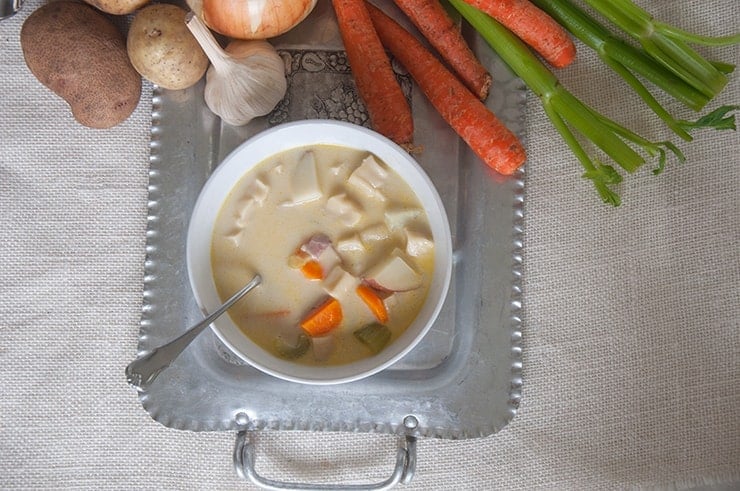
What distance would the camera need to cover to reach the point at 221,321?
A: 4.74 feet

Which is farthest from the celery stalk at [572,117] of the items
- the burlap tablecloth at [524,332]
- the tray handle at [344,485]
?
the tray handle at [344,485]

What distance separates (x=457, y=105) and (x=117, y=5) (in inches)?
30.2

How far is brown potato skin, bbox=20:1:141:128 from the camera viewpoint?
5.15ft

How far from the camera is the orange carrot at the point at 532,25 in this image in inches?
63.9

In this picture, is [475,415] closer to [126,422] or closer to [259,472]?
[259,472]

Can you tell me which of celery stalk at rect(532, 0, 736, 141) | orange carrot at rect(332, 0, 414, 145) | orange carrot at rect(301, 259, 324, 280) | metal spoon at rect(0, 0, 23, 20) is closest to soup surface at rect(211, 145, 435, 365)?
orange carrot at rect(301, 259, 324, 280)

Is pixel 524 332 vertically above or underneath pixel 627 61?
underneath

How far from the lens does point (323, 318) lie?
1.45 metres

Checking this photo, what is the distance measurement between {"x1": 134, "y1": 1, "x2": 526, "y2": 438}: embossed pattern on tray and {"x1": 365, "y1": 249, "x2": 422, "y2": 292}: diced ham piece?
230 millimetres

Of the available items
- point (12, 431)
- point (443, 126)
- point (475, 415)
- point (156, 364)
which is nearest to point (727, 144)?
point (443, 126)

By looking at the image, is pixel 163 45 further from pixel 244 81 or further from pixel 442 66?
pixel 442 66

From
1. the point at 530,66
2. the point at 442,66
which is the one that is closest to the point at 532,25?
the point at 530,66

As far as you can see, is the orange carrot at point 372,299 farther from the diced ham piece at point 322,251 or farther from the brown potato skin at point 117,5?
the brown potato skin at point 117,5

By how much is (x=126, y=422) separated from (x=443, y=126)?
1.01m
